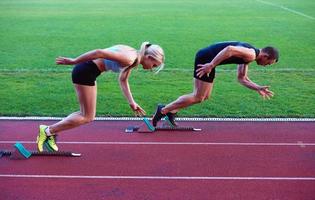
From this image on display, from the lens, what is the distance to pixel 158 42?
19.2 metres

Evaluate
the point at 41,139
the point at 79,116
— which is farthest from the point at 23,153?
the point at 79,116

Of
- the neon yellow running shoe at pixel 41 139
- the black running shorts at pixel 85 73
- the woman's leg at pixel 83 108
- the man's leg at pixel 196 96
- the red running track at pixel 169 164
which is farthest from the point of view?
the man's leg at pixel 196 96

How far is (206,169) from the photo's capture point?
700cm

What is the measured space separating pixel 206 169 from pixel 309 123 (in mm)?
3008

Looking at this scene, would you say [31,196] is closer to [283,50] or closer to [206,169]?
[206,169]

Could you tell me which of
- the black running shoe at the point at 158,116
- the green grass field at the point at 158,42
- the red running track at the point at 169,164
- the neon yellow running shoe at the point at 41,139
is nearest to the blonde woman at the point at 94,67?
the neon yellow running shoe at the point at 41,139

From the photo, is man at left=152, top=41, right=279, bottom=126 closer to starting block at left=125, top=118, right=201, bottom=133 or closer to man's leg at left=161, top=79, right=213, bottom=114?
man's leg at left=161, top=79, right=213, bottom=114

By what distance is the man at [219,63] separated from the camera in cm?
748

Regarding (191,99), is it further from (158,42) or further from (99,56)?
(158,42)

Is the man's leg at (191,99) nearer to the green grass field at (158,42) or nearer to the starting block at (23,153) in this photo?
the green grass field at (158,42)

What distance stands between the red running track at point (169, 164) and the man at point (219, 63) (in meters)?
0.46

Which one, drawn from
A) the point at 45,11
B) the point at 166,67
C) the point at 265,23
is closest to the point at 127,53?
the point at 166,67

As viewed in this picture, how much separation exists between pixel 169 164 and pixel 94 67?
1.59m

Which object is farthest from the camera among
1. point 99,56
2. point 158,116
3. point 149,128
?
point 158,116
